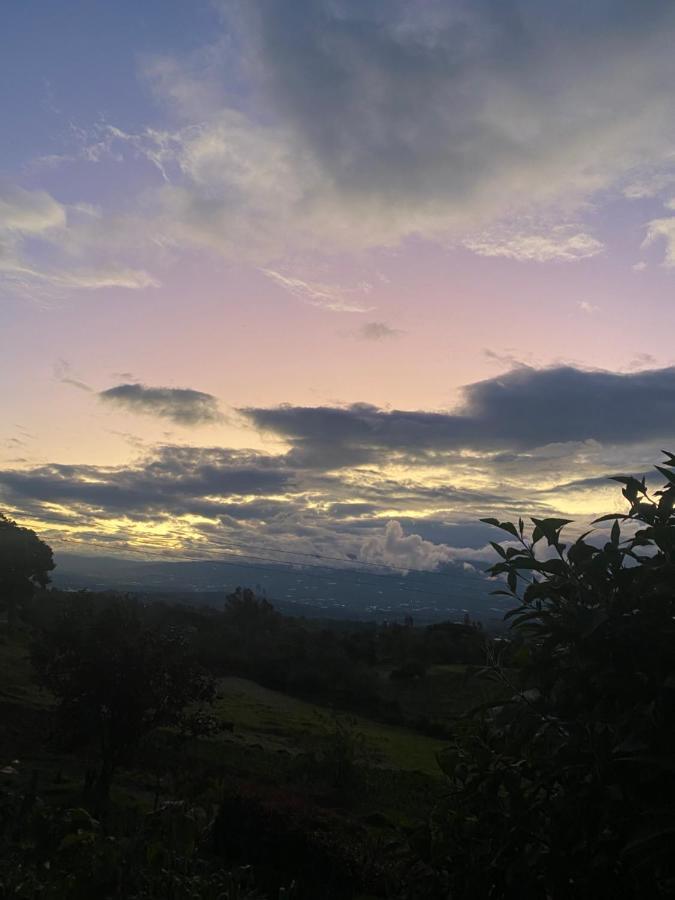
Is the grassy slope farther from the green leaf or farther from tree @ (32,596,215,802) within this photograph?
the green leaf

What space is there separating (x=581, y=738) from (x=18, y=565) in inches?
2517

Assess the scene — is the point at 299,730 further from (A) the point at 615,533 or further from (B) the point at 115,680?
(A) the point at 615,533

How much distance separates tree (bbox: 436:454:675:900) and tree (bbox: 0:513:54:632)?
204 feet

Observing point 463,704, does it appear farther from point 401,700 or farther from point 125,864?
point 125,864

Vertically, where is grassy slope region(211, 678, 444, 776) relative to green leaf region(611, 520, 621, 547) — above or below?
below

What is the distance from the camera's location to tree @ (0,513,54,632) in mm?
59156

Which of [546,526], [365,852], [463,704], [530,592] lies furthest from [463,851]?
[463,704]

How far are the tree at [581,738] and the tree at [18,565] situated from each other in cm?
6220

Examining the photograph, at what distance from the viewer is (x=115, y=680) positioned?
1908 centimetres

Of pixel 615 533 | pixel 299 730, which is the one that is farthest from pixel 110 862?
pixel 299 730

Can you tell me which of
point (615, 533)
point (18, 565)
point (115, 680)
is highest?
point (615, 533)

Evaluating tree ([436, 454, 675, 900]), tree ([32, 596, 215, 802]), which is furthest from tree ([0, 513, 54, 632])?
tree ([436, 454, 675, 900])

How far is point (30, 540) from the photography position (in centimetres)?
6388

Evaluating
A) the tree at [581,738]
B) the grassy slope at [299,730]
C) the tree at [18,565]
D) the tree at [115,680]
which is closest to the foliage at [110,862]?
the tree at [581,738]
